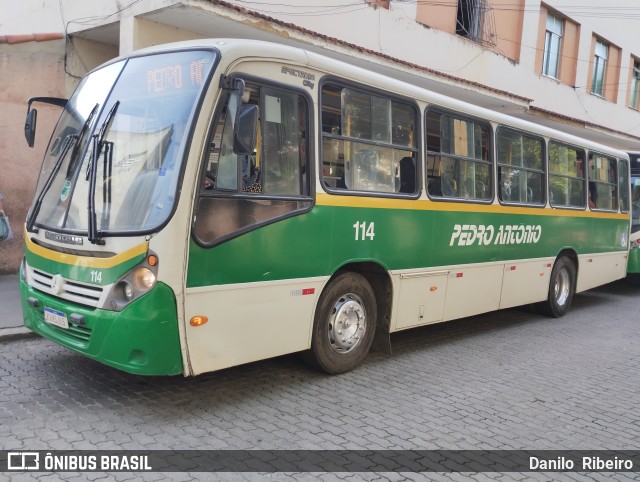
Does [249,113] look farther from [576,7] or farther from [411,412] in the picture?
[576,7]

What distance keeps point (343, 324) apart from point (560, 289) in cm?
542

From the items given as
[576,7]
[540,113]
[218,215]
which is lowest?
[218,215]

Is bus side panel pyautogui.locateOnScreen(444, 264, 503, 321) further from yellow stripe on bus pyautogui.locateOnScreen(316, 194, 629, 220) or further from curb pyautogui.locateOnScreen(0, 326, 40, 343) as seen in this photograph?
curb pyautogui.locateOnScreen(0, 326, 40, 343)

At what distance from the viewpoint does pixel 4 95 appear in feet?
31.5

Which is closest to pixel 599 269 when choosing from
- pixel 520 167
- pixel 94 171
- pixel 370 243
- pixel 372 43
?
pixel 520 167

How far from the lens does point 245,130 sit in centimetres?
429

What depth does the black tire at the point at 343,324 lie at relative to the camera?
5.43m

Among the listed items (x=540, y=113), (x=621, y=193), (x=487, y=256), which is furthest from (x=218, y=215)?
(x=540, y=113)

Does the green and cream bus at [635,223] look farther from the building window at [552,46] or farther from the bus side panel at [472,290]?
the building window at [552,46]

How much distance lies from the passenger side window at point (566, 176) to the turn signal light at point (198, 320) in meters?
6.42

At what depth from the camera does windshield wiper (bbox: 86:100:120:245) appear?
4340mm

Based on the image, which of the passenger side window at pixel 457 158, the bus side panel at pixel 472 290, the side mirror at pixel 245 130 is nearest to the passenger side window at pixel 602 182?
Answer: the bus side panel at pixel 472 290

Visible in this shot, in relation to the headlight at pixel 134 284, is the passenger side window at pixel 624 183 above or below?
above

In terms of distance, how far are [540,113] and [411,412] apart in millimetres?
13839
